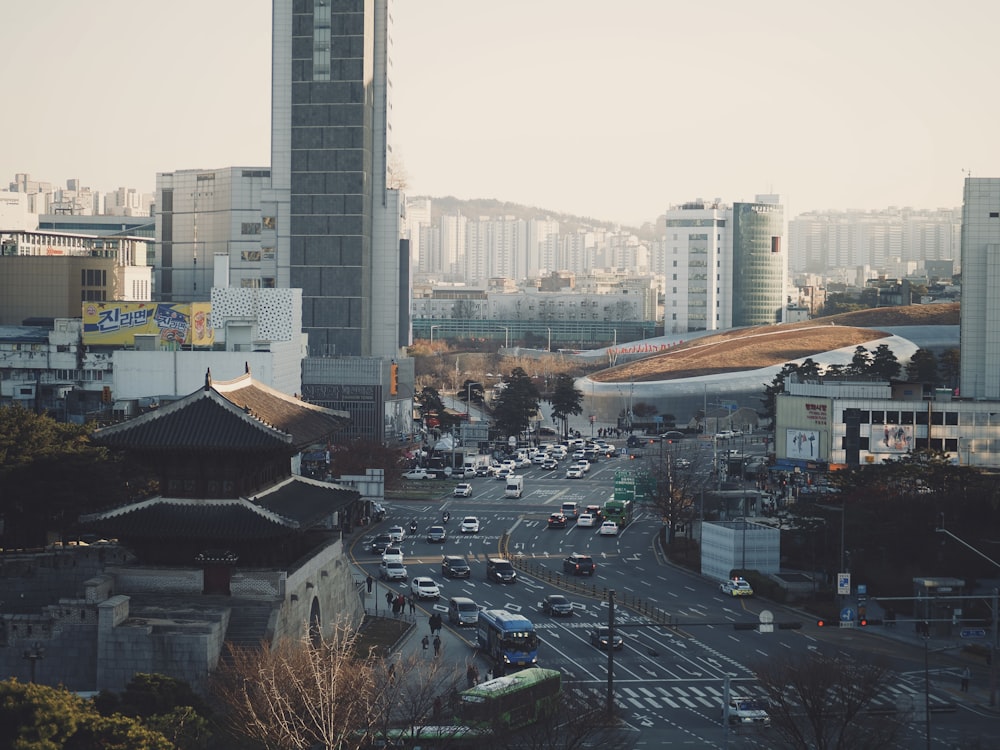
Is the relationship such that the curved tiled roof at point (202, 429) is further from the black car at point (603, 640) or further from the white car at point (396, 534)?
the white car at point (396, 534)

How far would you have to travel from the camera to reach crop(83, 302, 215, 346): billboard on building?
11338cm

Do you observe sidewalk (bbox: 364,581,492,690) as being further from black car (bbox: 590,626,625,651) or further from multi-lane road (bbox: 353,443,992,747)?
black car (bbox: 590,626,625,651)

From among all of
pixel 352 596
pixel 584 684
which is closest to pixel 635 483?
pixel 352 596

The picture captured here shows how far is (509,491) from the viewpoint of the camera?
109m

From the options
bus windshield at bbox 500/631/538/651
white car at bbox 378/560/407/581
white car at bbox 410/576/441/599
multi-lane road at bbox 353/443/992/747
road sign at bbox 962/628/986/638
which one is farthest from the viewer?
white car at bbox 378/560/407/581

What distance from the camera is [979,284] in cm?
11312

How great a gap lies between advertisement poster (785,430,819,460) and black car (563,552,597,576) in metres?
34.8

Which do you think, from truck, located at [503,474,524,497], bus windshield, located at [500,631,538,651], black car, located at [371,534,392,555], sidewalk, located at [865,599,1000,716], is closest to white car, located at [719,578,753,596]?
sidewalk, located at [865,599,1000,716]

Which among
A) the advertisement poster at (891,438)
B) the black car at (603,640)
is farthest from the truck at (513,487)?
the black car at (603,640)

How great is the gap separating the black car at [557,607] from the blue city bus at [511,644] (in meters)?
8.55

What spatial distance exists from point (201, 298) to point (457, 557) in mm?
89838

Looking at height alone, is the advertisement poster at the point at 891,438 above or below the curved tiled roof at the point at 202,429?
below

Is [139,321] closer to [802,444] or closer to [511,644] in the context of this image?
[802,444]

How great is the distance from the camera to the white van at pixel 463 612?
214 feet
